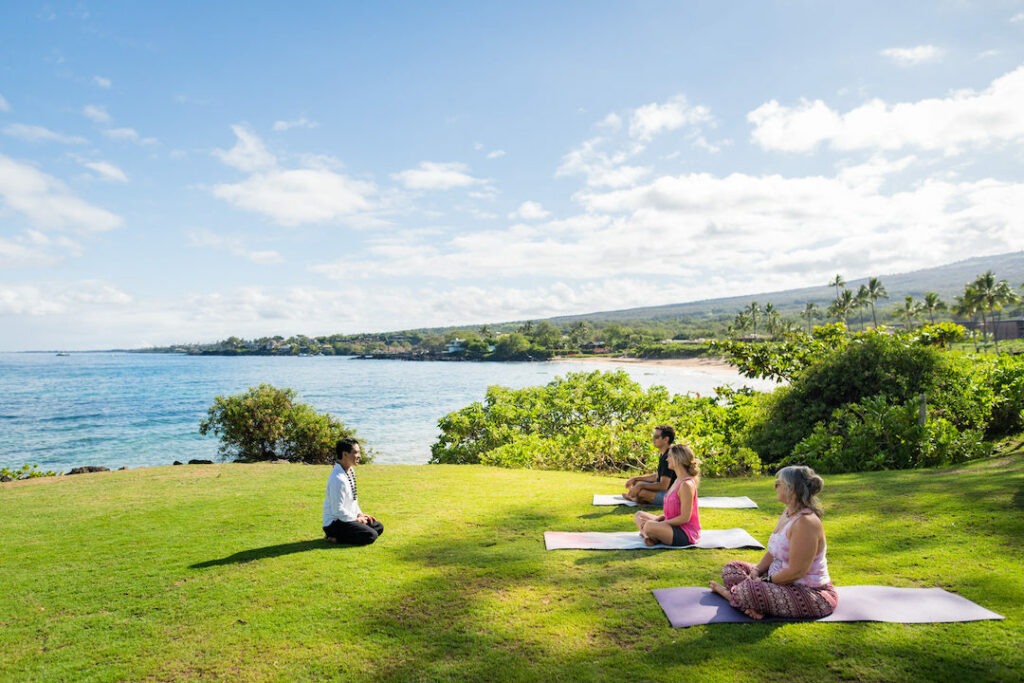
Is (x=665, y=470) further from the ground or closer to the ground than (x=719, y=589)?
further from the ground

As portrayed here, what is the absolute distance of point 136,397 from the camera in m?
66.8

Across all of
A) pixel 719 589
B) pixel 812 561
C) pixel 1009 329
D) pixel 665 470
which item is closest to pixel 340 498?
pixel 719 589

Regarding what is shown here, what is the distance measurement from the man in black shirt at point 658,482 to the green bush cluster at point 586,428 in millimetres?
4435

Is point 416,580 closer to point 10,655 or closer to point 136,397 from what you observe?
point 10,655

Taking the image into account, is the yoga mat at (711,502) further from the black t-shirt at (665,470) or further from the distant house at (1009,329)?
the distant house at (1009,329)

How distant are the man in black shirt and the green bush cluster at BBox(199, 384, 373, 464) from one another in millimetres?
14114

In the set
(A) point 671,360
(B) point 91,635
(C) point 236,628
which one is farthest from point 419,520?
(A) point 671,360

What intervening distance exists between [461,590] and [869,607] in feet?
11.6

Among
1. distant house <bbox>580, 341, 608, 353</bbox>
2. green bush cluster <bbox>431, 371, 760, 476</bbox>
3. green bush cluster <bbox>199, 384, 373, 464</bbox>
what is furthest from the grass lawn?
distant house <bbox>580, 341, 608, 353</bbox>

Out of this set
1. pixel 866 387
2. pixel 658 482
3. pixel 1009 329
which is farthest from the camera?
pixel 1009 329

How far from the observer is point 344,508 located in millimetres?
6625

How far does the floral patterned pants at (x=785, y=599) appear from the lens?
443 cm

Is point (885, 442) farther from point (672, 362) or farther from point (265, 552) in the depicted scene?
point (672, 362)

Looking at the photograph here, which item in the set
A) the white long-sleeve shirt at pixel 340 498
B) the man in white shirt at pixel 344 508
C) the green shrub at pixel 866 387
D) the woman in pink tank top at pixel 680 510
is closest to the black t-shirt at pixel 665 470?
the woman in pink tank top at pixel 680 510
